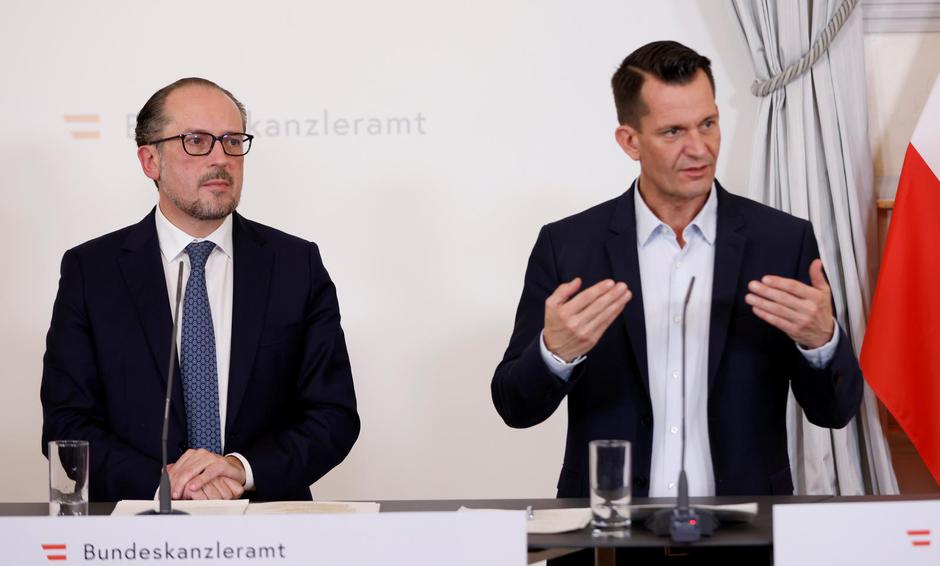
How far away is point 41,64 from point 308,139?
99cm

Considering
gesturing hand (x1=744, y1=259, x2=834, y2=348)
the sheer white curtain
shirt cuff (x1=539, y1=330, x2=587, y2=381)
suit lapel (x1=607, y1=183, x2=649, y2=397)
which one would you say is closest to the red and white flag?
the sheer white curtain

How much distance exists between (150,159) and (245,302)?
476 millimetres

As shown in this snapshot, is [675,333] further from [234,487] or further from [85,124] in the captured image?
[85,124]

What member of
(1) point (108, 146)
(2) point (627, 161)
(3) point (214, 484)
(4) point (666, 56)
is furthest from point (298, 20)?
(3) point (214, 484)

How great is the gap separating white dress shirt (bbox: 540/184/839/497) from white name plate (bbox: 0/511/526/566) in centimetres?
66

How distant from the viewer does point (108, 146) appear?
4.12 m

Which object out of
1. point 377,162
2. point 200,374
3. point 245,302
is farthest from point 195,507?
point 377,162

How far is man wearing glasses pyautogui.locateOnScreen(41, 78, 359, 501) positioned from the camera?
9.27 feet

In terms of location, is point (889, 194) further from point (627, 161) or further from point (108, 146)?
point (108, 146)

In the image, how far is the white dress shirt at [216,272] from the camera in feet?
9.64

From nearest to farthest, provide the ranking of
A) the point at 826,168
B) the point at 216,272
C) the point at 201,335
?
the point at 201,335
the point at 216,272
the point at 826,168

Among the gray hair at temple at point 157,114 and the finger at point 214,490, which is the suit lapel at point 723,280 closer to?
the finger at point 214,490

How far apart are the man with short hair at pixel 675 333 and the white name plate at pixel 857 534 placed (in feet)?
1.79

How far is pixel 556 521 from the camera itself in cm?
220
